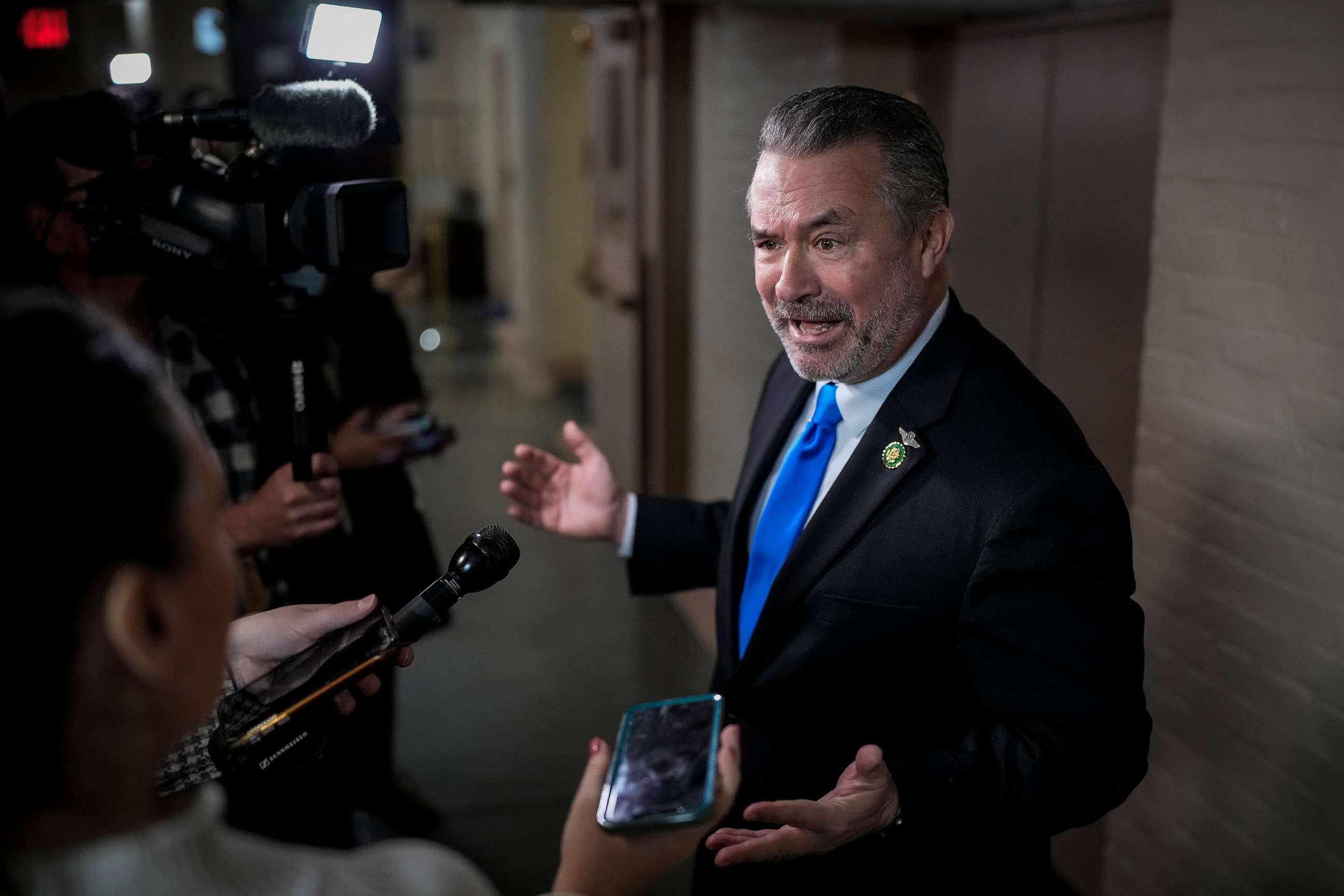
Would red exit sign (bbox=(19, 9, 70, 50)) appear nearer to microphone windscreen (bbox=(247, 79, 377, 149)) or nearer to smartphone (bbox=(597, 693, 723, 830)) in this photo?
microphone windscreen (bbox=(247, 79, 377, 149))

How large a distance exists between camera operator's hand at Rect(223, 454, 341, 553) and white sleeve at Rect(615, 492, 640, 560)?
47 cm

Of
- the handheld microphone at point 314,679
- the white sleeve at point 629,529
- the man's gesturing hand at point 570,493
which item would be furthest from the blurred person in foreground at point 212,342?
the handheld microphone at point 314,679

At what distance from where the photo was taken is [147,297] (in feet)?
6.48

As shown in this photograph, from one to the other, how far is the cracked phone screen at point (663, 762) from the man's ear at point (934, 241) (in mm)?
615

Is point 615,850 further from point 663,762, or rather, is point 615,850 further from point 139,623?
point 139,623

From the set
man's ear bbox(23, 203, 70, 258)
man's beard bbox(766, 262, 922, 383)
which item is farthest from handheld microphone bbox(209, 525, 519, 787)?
man's ear bbox(23, 203, 70, 258)

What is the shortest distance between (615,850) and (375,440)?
1644mm

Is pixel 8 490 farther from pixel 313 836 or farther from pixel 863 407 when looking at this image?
pixel 313 836

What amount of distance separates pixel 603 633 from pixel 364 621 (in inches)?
112

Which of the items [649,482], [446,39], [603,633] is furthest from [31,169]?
[446,39]

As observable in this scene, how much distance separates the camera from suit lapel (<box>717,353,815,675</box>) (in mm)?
1592

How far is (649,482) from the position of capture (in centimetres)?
472

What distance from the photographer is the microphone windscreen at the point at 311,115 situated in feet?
5.24

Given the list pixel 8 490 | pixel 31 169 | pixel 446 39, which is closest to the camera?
pixel 8 490
